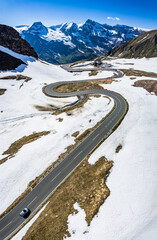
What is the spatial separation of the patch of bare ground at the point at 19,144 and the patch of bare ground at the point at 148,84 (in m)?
59.9

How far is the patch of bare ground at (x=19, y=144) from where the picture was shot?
41312 mm

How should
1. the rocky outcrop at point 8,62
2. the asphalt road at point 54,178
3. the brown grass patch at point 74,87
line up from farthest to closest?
the rocky outcrop at point 8,62 → the brown grass patch at point 74,87 → the asphalt road at point 54,178

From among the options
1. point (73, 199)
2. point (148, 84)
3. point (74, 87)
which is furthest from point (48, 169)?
point (148, 84)

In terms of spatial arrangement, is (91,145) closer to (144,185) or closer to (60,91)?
(144,185)

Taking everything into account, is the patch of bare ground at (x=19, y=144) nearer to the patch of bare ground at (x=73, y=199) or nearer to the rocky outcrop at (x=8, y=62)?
the patch of bare ground at (x=73, y=199)

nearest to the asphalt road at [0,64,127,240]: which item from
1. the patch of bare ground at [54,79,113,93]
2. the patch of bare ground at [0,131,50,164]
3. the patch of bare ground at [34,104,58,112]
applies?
the patch of bare ground at [0,131,50,164]

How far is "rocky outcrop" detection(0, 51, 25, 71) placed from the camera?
10844cm

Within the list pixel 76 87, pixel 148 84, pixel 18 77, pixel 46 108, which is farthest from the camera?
pixel 18 77

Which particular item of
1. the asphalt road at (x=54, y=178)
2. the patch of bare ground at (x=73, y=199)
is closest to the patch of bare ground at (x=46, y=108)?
the asphalt road at (x=54, y=178)

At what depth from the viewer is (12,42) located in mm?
138250

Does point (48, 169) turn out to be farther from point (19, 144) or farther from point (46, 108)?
point (46, 108)

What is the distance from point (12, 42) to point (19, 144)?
137 meters

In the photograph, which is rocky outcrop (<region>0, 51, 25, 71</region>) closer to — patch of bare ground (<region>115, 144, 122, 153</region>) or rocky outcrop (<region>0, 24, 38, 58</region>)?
rocky outcrop (<region>0, 24, 38, 58</region>)

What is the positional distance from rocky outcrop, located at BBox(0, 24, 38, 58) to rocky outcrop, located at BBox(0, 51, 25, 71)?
23.9 metres
